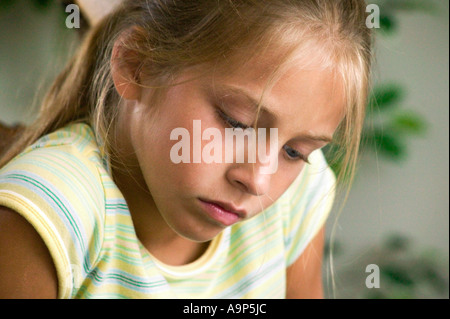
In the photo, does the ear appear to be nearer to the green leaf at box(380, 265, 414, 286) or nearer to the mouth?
the mouth

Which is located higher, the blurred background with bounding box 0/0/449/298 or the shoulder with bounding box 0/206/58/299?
the blurred background with bounding box 0/0/449/298

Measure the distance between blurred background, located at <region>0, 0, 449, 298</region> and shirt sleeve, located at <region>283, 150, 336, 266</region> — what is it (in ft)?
0.90

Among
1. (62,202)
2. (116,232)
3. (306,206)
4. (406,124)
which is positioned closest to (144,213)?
(116,232)

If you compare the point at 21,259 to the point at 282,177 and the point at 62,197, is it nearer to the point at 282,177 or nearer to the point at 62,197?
the point at 62,197

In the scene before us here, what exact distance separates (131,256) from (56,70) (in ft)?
1.12

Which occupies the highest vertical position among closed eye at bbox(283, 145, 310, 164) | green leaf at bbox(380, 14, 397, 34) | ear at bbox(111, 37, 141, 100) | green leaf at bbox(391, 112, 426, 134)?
green leaf at bbox(380, 14, 397, 34)

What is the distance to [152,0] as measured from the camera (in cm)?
58

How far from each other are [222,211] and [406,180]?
2.46 feet

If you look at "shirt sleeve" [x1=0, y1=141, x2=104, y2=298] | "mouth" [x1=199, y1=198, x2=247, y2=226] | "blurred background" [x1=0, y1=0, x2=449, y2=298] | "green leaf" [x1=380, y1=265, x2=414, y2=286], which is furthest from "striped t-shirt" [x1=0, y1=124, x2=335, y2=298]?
"green leaf" [x1=380, y1=265, x2=414, y2=286]

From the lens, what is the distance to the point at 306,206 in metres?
0.81

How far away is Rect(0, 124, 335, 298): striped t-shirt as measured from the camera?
50cm

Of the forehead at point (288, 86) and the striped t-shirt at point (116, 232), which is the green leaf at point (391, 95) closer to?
the striped t-shirt at point (116, 232)

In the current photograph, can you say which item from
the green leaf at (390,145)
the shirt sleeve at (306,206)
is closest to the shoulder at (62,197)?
the shirt sleeve at (306,206)
